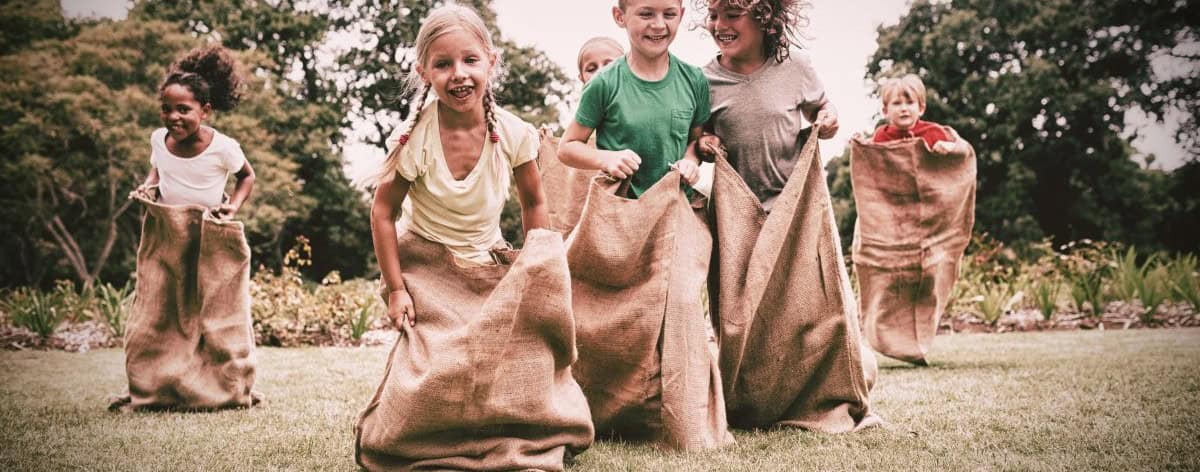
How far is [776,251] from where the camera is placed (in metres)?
3.52

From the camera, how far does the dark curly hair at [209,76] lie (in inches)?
187

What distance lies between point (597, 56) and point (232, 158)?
2.14m

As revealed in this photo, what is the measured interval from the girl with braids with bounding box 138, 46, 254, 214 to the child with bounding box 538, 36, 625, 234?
1685mm

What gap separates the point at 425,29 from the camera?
123 inches

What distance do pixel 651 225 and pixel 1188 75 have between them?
93.5 feet

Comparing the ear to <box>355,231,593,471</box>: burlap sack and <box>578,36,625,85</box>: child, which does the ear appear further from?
<box>578,36,625,85</box>: child

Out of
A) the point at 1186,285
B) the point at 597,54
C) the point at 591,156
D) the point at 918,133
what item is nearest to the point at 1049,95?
the point at 1186,285

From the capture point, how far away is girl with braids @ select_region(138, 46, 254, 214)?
465 cm

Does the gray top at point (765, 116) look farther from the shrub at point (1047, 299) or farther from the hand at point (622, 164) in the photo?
the shrub at point (1047, 299)

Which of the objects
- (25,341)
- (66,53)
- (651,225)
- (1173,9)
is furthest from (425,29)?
(1173,9)

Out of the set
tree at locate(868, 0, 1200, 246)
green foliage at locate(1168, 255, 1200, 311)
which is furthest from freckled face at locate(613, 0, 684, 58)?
tree at locate(868, 0, 1200, 246)

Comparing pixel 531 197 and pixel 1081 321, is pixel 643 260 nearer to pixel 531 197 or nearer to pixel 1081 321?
pixel 531 197

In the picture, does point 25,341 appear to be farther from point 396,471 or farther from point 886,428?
point 886,428

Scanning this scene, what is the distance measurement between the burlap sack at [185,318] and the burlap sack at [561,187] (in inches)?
65.5
